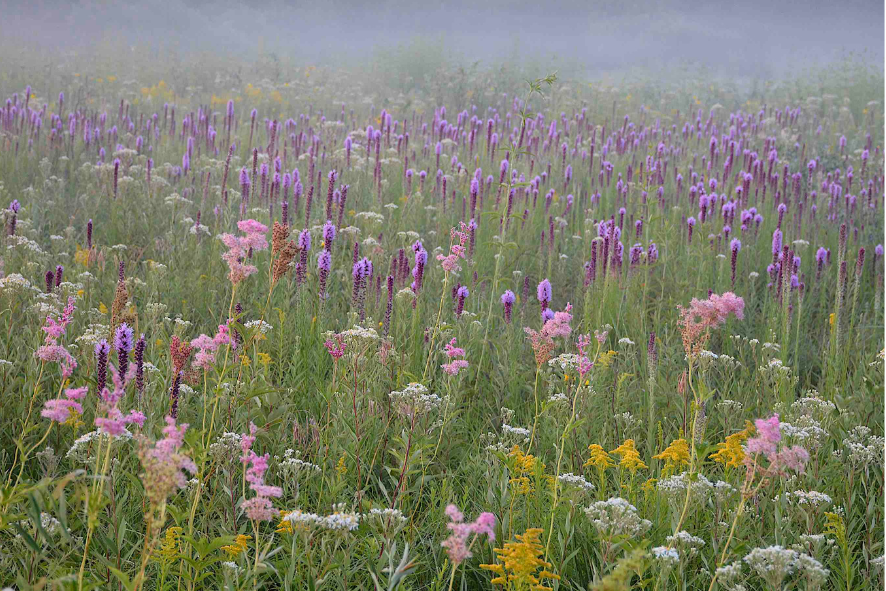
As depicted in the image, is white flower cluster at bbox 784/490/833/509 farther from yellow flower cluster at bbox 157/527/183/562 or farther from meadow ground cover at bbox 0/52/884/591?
yellow flower cluster at bbox 157/527/183/562

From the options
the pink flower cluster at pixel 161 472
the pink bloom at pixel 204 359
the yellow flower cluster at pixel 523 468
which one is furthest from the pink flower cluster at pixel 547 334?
the pink flower cluster at pixel 161 472

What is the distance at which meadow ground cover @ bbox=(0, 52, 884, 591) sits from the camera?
1.95 meters

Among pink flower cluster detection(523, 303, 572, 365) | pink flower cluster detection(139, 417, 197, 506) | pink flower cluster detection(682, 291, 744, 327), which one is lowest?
pink flower cluster detection(523, 303, 572, 365)

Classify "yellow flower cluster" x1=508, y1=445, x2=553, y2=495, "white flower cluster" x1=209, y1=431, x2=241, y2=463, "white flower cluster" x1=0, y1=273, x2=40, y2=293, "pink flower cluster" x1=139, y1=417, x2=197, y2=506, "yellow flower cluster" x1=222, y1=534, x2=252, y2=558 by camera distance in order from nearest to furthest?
"pink flower cluster" x1=139, y1=417, x2=197, y2=506 < "yellow flower cluster" x1=222, y1=534, x2=252, y2=558 < "white flower cluster" x1=209, y1=431, x2=241, y2=463 < "yellow flower cluster" x1=508, y1=445, x2=553, y2=495 < "white flower cluster" x1=0, y1=273, x2=40, y2=293

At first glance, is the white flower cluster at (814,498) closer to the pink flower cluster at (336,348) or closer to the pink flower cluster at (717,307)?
the pink flower cluster at (717,307)

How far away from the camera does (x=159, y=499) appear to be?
1328mm

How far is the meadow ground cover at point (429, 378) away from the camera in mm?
1946

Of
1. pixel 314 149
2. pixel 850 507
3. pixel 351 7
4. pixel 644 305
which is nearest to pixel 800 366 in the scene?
pixel 644 305

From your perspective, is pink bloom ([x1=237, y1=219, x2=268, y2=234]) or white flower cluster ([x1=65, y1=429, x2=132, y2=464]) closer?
white flower cluster ([x1=65, y1=429, x2=132, y2=464])

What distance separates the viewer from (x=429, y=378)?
3125 mm

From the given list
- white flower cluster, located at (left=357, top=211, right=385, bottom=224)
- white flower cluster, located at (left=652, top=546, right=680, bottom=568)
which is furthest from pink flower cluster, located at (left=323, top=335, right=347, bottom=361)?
white flower cluster, located at (left=357, top=211, right=385, bottom=224)

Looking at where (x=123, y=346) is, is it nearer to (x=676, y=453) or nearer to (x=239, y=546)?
(x=239, y=546)

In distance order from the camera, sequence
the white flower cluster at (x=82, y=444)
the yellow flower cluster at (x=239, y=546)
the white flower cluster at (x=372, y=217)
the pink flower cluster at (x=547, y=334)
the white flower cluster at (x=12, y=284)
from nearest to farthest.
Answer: the yellow flower cluster at (x=239, y=546) < the white flower cluster at (x=82, y=444) < the pink flower cluster at (x=547, y=334) < the white flower cluster at (x=12, y=284) < the white flower cluster at (x=372, y=217)

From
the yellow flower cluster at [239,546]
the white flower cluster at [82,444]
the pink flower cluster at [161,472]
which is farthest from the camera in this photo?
the white flower cluster at [82,444]
